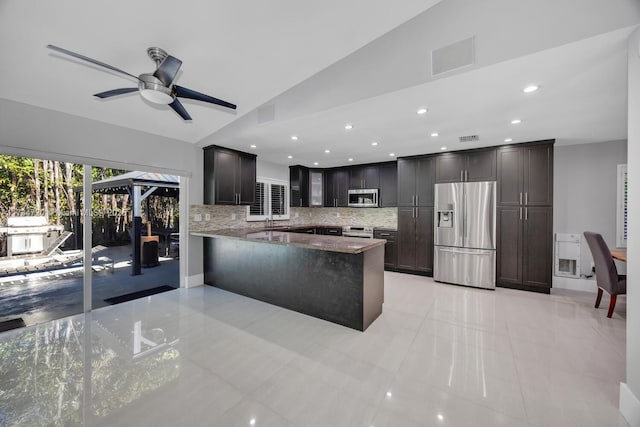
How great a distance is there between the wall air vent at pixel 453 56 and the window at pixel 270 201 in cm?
434

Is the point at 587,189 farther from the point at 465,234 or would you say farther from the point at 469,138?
the point at 469,138

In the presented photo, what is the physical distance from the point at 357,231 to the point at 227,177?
10.7ft

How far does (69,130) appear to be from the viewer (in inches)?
120

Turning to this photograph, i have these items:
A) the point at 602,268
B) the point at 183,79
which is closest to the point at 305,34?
the point at 183,79

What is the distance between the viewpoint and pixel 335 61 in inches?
107

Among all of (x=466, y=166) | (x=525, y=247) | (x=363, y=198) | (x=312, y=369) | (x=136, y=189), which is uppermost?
(x=466, y=166)

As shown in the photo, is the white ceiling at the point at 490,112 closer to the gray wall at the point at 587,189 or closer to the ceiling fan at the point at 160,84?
the gray wall at the point at 587,189

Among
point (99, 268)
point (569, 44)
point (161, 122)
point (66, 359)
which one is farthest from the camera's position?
point (99, 268)

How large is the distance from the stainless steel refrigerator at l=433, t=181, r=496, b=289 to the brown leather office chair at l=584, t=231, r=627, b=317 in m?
1.23

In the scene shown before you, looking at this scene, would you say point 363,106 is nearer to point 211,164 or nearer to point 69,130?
point 211,164

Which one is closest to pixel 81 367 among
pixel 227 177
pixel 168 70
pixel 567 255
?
pixel 168 70

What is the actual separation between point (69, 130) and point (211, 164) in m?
1.80

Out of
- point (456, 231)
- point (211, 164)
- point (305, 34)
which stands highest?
point (305, 34)

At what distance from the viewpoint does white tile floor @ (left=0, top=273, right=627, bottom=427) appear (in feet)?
5.32
